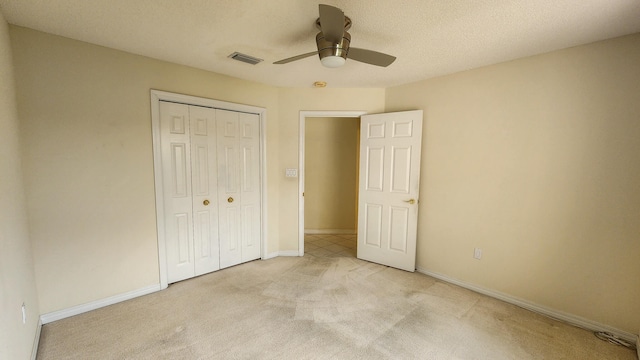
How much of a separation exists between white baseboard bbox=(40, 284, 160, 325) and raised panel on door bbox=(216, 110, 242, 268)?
2.63 ft

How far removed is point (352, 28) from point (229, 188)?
2231mm

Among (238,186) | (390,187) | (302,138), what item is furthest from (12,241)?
(390,187)

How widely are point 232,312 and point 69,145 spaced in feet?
6.49

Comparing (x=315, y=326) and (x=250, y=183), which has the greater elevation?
(x=250, y=183)

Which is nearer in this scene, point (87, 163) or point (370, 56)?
point (370, 56)

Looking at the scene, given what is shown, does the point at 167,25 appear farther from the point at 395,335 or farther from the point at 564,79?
the point at 564,79

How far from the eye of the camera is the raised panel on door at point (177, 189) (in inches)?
105

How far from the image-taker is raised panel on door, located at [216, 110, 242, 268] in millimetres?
3072

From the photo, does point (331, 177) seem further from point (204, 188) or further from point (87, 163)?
point (87, 163)

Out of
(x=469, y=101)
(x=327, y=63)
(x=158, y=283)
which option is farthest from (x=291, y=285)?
(x=469, y=101)

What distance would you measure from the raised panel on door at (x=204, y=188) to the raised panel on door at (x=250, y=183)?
353 mm

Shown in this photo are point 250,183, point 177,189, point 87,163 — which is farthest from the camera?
point 250,183

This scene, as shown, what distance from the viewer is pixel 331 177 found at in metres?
4.95

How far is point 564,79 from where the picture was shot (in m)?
2.21
